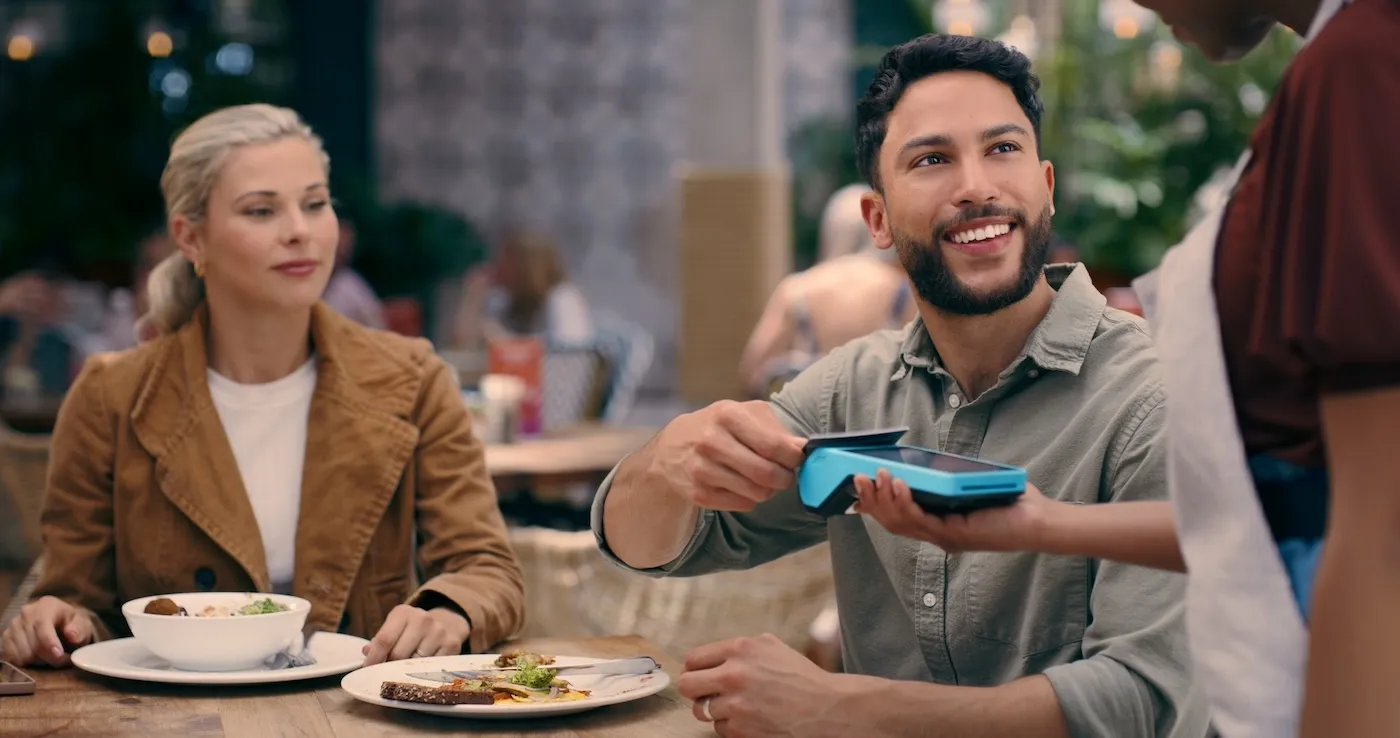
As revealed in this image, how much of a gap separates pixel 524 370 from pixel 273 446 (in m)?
2.51

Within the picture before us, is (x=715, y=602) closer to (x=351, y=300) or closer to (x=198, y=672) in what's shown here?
(x=198, y=672)

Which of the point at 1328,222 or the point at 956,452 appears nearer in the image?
the point at 1328,222

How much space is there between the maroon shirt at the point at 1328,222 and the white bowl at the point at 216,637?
1.19 metres

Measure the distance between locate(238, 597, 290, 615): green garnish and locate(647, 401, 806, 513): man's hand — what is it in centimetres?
55

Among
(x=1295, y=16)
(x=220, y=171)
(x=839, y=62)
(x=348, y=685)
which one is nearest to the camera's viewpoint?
(x=1295, y=16)

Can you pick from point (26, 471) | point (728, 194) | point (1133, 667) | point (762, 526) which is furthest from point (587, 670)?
point (728, 194)

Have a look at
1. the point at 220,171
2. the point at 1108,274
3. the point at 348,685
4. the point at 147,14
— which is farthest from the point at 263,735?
the point at 147,14

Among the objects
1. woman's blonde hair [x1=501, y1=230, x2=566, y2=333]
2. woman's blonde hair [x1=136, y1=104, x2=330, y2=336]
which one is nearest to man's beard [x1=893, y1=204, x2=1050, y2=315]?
woman's blonde hair [x1=136, y1=104, x2=330, y2=336]

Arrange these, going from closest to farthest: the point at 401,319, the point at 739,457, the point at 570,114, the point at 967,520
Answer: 1. the point at 967,520
2. the point at 739,457
3. the point at 401,319
4. the point at 570,114

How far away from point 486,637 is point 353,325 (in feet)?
2.06

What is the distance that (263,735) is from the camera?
1.69m

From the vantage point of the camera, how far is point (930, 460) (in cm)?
141

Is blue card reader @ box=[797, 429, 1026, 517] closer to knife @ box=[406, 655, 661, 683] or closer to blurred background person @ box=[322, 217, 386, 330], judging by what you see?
knife @ box=[406, 655, 661, 683]

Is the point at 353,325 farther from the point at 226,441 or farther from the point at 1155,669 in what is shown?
the point at 1155,669
